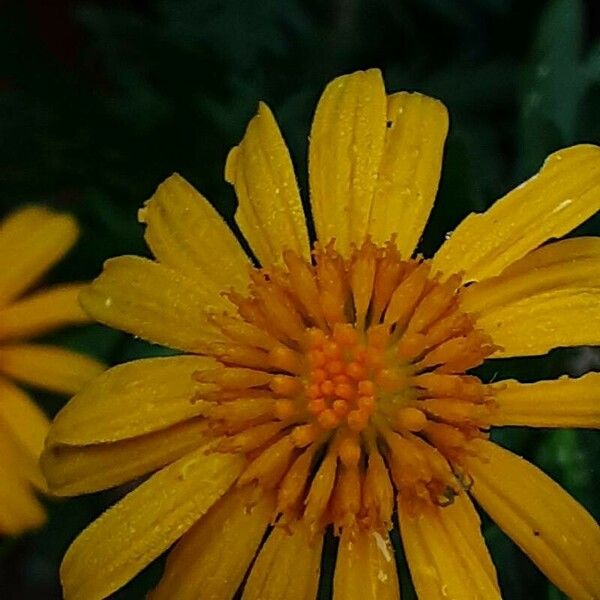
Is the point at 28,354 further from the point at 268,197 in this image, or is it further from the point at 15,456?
the point at 268,197

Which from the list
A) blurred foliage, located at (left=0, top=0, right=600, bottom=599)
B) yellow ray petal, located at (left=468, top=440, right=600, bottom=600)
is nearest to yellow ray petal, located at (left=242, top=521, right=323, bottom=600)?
yellow ray petal, located at (left=468, top=440, right=600, bottom=600)

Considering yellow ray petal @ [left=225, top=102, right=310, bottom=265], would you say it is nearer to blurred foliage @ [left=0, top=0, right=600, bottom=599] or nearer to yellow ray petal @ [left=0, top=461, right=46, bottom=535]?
blurred foliage @ [left=0, top=0, right=600, bottom=599]

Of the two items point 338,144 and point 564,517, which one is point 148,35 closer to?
point 338,144

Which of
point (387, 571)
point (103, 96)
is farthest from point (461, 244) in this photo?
point (103, 96)

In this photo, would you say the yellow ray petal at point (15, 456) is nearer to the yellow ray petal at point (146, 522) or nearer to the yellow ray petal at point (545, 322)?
the yellow ray petal at point (146, 522)

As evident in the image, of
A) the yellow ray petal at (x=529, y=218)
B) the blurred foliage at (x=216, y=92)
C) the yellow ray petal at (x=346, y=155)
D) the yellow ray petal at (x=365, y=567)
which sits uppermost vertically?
the blurred foliage at (x=216, y=92)

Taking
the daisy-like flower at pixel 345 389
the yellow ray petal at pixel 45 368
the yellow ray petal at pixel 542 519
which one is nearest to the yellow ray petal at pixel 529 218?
the daisy-like flower at pixel 345 389
